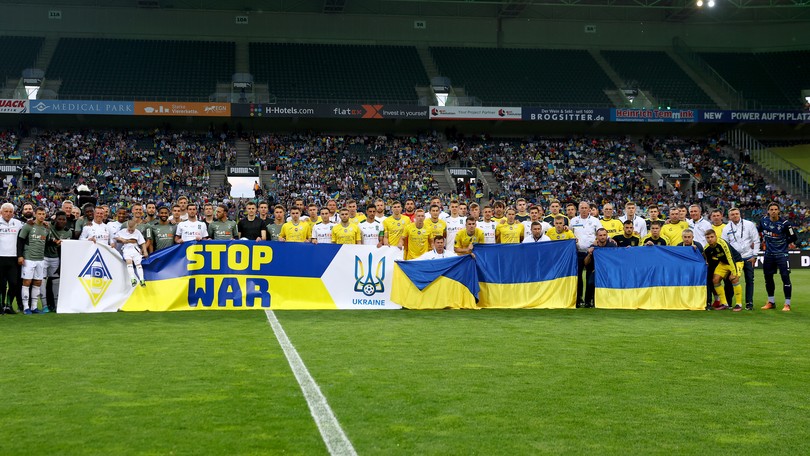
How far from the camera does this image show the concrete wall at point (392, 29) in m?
44.7

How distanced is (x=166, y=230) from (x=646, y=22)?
4303 centimetres

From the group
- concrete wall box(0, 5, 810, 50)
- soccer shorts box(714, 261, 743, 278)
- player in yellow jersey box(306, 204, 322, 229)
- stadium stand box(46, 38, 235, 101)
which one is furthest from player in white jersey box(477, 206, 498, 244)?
concrete wall box(0, 5, 810, 50)

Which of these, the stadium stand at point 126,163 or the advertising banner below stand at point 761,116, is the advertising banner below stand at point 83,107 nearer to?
the stadium stand at point 126,163

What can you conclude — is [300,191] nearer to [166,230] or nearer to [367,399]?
[166,230]

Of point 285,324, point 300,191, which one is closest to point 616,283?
point 285,324

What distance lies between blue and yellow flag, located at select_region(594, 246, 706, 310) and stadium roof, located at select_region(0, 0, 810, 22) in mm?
32137

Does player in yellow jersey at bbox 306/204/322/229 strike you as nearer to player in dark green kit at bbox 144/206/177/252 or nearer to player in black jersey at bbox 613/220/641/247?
player in dark green kit at bbox 144/206/177/252

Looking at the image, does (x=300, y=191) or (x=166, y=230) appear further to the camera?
(x=300, y=191)

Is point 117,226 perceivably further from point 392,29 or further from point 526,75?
point 392,29

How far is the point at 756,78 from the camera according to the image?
46688mm

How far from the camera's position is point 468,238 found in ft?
44.5

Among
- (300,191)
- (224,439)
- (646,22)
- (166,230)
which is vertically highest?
(646,22)

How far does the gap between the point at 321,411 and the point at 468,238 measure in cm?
843

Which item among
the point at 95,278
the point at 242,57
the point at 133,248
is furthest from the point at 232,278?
the point at 242,57
